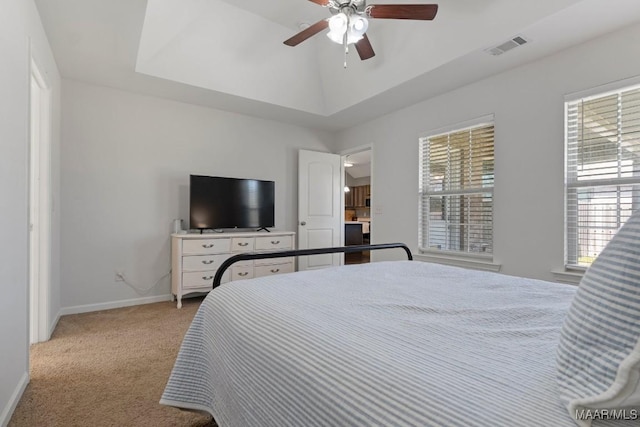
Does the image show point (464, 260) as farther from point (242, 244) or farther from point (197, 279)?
point (197, 279)

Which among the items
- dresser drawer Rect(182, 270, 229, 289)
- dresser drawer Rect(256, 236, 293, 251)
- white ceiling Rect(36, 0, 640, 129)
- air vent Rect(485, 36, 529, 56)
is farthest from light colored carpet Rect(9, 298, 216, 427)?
air vent Rect(485, 36, 529, 56)

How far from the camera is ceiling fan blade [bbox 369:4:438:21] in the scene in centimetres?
212

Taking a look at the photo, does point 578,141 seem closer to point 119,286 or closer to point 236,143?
point 236,143

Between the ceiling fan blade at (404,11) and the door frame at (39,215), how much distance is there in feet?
8.83

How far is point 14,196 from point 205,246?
204 centimetres

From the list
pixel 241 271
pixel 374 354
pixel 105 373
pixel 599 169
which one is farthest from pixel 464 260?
pixel 105 373

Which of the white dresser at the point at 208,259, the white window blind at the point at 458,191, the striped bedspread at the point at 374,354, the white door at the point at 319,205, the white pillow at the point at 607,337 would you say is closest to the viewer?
the white pillow at the point at 607,337

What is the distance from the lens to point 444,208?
370cm

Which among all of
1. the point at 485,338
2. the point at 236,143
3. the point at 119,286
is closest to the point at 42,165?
the point at 119,286

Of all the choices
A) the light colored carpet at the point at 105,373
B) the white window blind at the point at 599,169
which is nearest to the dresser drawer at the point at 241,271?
the light colored carpet at the point at 105,373

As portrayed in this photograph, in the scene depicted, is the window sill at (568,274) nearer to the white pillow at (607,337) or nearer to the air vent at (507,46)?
the air vent at (507,46)

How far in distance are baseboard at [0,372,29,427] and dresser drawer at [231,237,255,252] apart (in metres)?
2.15

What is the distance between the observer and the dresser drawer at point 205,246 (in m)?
3.55

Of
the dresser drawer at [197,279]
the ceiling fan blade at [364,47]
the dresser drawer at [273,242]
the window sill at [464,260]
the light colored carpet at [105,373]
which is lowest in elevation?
the light colored carpet at [105,373]
